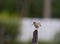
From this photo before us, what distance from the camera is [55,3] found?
17.5m

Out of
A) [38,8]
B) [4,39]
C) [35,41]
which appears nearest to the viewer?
[35,41]

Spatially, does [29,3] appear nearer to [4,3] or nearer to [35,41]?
[4,3]

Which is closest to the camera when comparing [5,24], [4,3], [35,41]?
[35,41]

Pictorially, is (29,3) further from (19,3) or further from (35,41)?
(35,41)

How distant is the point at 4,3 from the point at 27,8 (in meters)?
2.10

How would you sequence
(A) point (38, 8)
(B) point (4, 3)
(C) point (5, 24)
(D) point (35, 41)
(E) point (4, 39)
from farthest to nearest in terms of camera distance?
(A) point (38, 8), (B) point (4, 3), (C) point (5, 24), (E) point (4, 39), (D) point (35, 41)

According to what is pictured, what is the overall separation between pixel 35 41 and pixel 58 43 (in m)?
7.06

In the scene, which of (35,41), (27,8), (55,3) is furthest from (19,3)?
(35,41)

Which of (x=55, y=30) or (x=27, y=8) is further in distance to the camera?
(x=27, y=8)

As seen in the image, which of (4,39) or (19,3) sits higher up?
(19,3)

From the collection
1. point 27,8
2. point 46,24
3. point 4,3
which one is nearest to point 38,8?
point 27,8

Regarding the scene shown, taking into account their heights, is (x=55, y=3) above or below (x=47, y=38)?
above

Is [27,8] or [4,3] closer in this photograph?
[4,3]

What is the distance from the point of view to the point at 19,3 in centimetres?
1711
